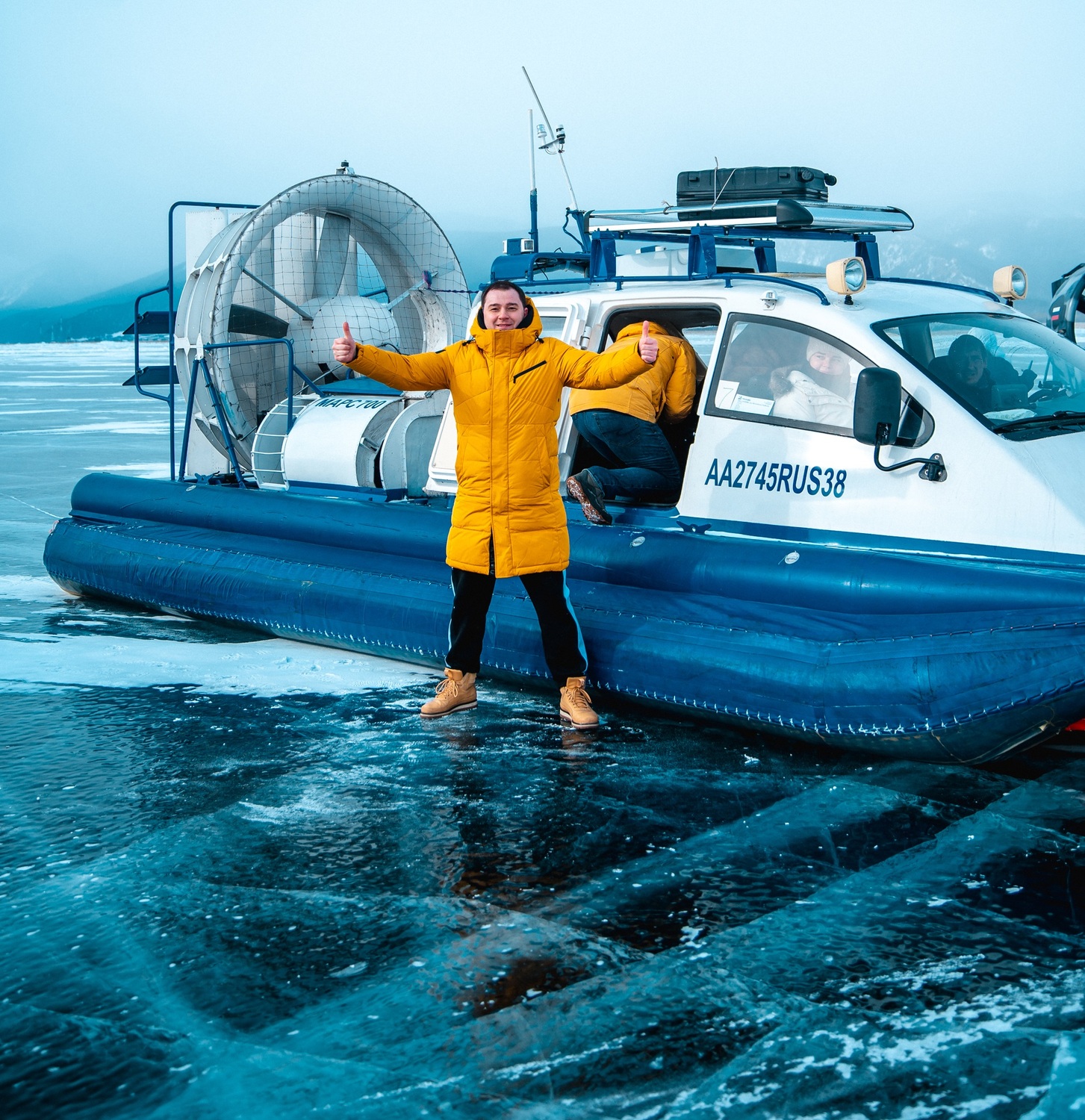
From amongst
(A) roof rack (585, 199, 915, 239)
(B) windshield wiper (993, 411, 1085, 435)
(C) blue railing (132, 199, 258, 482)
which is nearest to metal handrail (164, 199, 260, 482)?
(C) blue railing (132, 199, 258, 482)

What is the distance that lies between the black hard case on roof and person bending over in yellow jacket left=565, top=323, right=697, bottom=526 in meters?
0.89

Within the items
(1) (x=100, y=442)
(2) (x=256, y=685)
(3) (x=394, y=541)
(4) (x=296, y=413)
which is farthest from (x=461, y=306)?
(1) (x=100, y=442)

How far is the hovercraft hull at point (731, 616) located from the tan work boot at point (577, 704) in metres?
0.10

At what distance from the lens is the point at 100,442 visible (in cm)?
1430

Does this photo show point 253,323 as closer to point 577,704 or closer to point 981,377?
point 577,704

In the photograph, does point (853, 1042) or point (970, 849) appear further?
point (970, 849)

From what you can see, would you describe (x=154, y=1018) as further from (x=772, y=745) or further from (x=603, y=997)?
(x=772, y=745)

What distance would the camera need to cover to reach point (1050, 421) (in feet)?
13.9

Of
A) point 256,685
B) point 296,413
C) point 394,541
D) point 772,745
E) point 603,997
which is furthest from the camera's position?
point 296,413

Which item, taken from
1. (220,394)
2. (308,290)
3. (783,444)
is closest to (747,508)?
(783,444)

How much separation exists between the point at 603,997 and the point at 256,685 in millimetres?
2724

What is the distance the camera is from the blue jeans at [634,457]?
16.0 ft

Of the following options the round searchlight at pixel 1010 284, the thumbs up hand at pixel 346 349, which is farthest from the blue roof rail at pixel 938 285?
the thumbs up hand at pixel 346 349

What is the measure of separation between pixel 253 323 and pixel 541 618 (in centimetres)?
323
